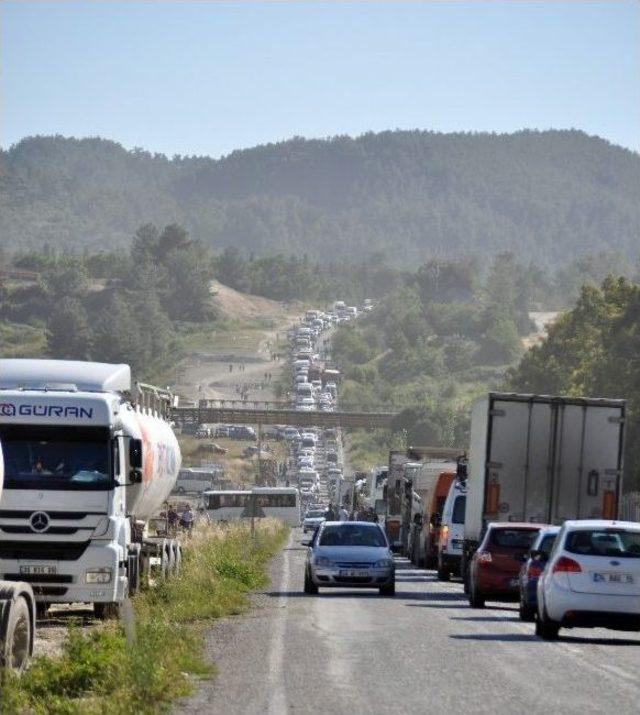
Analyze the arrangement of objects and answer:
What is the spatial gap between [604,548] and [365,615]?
604 centimetres

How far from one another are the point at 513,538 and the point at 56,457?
386 inches

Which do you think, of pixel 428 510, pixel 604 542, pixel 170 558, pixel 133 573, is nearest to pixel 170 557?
pixel 170 558

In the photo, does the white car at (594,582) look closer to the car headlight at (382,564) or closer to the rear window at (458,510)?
the car headlight at (382,564)

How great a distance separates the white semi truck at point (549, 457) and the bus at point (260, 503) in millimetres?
65240

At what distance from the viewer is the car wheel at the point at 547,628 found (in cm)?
2433

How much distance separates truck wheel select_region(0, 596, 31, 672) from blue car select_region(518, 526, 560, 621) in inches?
413

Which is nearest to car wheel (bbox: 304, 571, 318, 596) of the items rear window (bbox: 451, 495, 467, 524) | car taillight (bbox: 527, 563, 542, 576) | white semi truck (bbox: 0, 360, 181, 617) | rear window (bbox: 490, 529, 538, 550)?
rear window (bbox: 490, 529, 538, 550)

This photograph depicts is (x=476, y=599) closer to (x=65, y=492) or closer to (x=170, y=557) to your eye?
(x=170, y=557)

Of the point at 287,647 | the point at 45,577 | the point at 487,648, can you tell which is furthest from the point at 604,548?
the point at 45,577


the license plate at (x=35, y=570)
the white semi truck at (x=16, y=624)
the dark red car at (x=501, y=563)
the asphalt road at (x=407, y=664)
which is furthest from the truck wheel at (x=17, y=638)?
the dark red car at (x=501, y=563)

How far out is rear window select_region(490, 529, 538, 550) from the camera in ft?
105

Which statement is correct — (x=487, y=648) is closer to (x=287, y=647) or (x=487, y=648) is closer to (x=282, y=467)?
A: (x=287, y=647)

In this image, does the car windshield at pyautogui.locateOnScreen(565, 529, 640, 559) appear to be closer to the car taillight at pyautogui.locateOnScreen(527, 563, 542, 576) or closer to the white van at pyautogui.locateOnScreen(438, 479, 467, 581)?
the car taillight at pyautogui.locateOnScreen(527, 563, 542, 576)

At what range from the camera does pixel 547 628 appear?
24.5m
